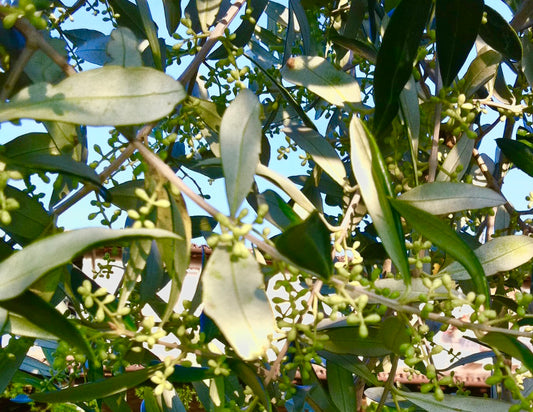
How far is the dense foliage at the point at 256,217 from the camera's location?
2.38 feet

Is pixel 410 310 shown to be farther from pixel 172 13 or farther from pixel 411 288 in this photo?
pixel 172 13

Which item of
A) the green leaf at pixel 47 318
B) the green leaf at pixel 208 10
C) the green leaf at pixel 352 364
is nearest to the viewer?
the green leaf at pixel 47 318

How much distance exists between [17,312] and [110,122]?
252 mm

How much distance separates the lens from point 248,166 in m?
0.77

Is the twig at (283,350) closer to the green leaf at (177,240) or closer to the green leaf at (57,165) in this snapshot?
the green leaf at (177,240)

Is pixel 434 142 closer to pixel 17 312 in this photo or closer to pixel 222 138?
pixel 222 138

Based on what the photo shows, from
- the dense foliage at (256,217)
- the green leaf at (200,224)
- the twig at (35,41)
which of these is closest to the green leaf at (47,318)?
the dense foliage at (256,217)

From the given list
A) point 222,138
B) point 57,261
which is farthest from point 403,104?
point 57,261

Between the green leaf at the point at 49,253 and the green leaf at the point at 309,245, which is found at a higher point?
the green leaf at the point at 49,253

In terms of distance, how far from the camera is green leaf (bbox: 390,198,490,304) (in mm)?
823

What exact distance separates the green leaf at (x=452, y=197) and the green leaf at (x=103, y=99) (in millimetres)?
430

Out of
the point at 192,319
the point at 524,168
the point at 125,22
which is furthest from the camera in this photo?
the point at 125,22

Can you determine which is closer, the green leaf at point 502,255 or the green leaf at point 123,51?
the green leaf at point 123,51

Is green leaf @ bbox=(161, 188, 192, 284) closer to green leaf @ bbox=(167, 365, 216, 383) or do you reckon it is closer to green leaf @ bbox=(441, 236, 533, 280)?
green leaf @ bbox=(167, 365, 216, 383)
